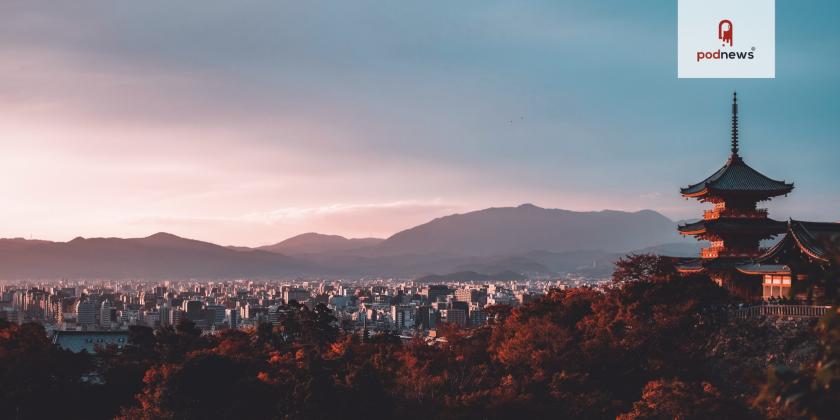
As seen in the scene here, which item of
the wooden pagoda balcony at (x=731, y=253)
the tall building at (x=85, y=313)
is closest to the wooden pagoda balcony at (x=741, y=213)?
the wooden pagoda balcony at (x=731, y=253)

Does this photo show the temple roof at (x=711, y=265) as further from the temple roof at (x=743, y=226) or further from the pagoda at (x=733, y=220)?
the temple roof at (x=743, y=226)

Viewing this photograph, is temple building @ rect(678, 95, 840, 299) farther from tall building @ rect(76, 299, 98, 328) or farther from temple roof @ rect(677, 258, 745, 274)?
tall building @ rect(76, 299, 98, 328)

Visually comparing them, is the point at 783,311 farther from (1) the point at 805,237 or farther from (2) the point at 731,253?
(2) the point at 731,253

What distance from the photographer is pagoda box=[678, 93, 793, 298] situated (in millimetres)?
27250

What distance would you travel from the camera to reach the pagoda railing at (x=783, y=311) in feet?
67.2

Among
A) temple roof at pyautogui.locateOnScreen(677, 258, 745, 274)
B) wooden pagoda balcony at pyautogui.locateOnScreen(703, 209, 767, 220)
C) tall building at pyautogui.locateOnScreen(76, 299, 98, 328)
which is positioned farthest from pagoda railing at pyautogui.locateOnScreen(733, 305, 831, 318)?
tall building at pyautogui.locateOnScreen(76, 299, 98, 328)

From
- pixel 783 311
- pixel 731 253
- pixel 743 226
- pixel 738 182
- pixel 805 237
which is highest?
pixel 738 182

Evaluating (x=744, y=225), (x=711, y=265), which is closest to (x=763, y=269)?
(x=711, y=265)

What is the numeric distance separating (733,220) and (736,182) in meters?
1.23

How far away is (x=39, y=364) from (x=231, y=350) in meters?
6.79

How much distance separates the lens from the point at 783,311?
21.0 m

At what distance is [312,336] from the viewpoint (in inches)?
1300

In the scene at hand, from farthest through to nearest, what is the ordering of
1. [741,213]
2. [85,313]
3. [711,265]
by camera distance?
[85,313], [741,213], [711,265]

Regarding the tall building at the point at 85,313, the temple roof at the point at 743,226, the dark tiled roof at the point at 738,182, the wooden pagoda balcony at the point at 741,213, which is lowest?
the tall building at the point at 85,313
